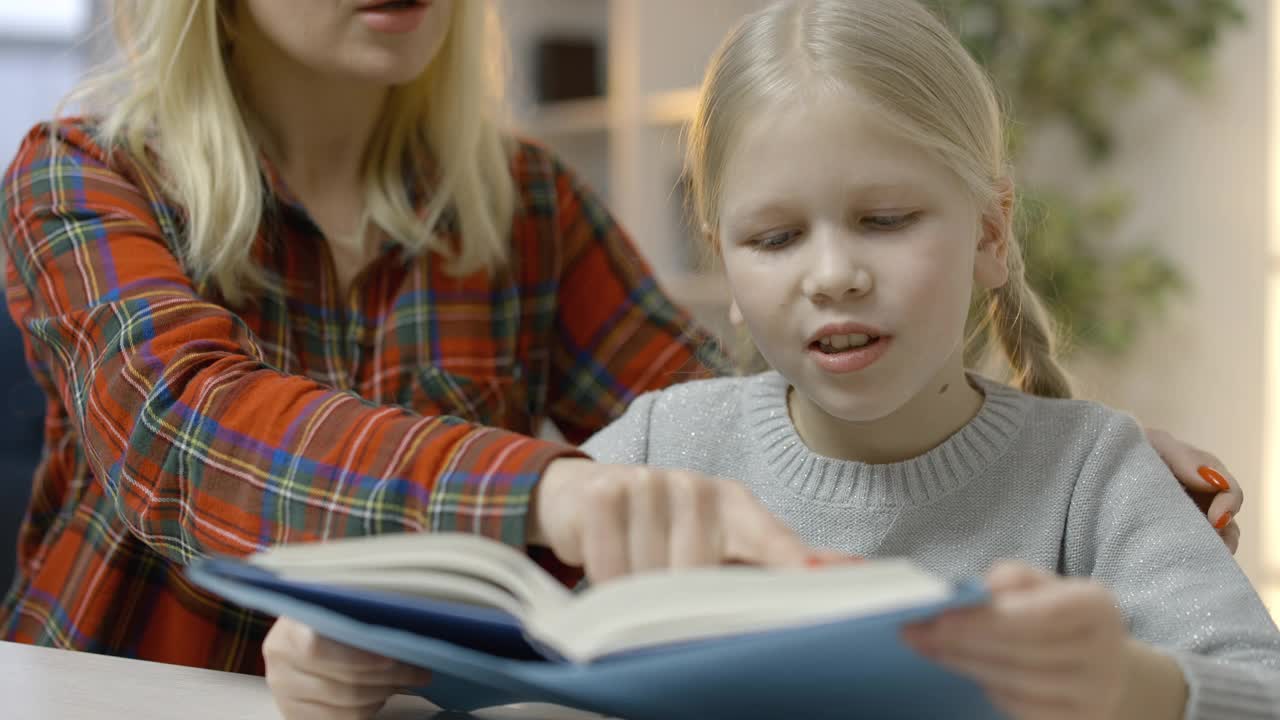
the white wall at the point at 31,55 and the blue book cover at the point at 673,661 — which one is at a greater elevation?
the blue book cover at the point at 673,661

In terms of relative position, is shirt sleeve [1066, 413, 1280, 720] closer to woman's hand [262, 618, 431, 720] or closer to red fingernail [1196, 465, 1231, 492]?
red fingernail [1196, 465, 1231, 492]

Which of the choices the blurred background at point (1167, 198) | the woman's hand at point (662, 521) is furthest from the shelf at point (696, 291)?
the woman's hand at point (662, 521)

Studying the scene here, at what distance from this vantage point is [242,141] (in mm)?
1208

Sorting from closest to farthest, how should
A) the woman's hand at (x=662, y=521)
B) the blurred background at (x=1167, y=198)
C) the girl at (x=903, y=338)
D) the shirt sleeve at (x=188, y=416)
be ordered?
the woman's hand at (x=662, y=521)
the shirt sleeve at (x=188, y=416)
the girl at (x=903, y=338)
the blurred background at (x=1167, y=198)

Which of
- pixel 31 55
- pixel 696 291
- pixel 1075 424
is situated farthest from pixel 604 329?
pixel 31 55

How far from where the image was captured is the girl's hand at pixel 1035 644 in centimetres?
49

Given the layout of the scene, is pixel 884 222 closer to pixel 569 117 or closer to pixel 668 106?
pixel 668 106

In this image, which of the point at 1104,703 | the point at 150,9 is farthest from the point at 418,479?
the point at 150,9

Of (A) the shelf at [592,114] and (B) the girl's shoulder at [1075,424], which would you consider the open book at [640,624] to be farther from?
(A) the shelf at [592,114]

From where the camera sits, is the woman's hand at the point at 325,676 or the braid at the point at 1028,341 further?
the braid at the point at 1028,341

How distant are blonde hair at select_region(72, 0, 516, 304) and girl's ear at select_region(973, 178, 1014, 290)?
550 mm

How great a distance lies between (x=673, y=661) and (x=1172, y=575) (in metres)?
0.43

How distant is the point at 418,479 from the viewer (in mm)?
701

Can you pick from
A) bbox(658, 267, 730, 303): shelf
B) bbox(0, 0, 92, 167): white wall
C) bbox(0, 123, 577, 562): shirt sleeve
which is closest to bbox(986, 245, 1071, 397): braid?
bbox(0, 123, 577, 562): shirt sleeve
